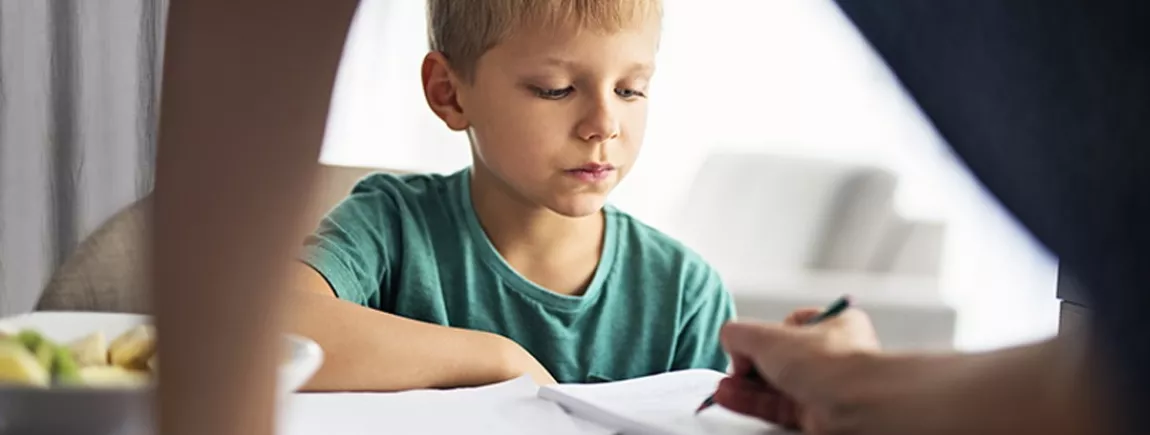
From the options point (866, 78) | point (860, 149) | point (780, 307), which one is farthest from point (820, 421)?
point (860, 149)

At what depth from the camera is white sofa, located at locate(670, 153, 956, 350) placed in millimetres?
3799

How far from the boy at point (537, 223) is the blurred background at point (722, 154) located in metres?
1.20

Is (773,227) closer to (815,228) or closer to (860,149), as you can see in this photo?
(815,228)

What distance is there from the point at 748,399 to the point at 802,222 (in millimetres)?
3335

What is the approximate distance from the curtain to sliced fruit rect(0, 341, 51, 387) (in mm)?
1794

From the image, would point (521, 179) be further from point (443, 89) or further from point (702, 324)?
point (702, 324)

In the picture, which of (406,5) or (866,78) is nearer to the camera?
(406,5)

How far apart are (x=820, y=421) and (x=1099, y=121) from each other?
349 mm

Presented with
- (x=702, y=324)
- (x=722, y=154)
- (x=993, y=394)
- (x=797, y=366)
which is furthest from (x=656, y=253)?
(x=722, y=154)

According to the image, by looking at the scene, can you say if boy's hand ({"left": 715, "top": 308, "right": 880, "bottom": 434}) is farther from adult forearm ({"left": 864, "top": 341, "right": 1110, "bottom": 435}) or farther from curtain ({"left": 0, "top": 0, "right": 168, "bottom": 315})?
curtain ({"left": 0, "top": 0, "right": 168, "bottom": 315})

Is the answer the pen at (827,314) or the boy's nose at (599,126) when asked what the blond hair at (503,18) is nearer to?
the boy's nose at (599,126)

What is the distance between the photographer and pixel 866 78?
3.44 m

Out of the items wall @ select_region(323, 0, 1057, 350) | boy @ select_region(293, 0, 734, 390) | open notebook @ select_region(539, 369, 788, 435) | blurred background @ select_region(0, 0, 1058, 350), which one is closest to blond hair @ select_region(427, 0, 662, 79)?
boy @ select_region(293, 0, 734, 390)

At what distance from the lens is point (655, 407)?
79 cm
